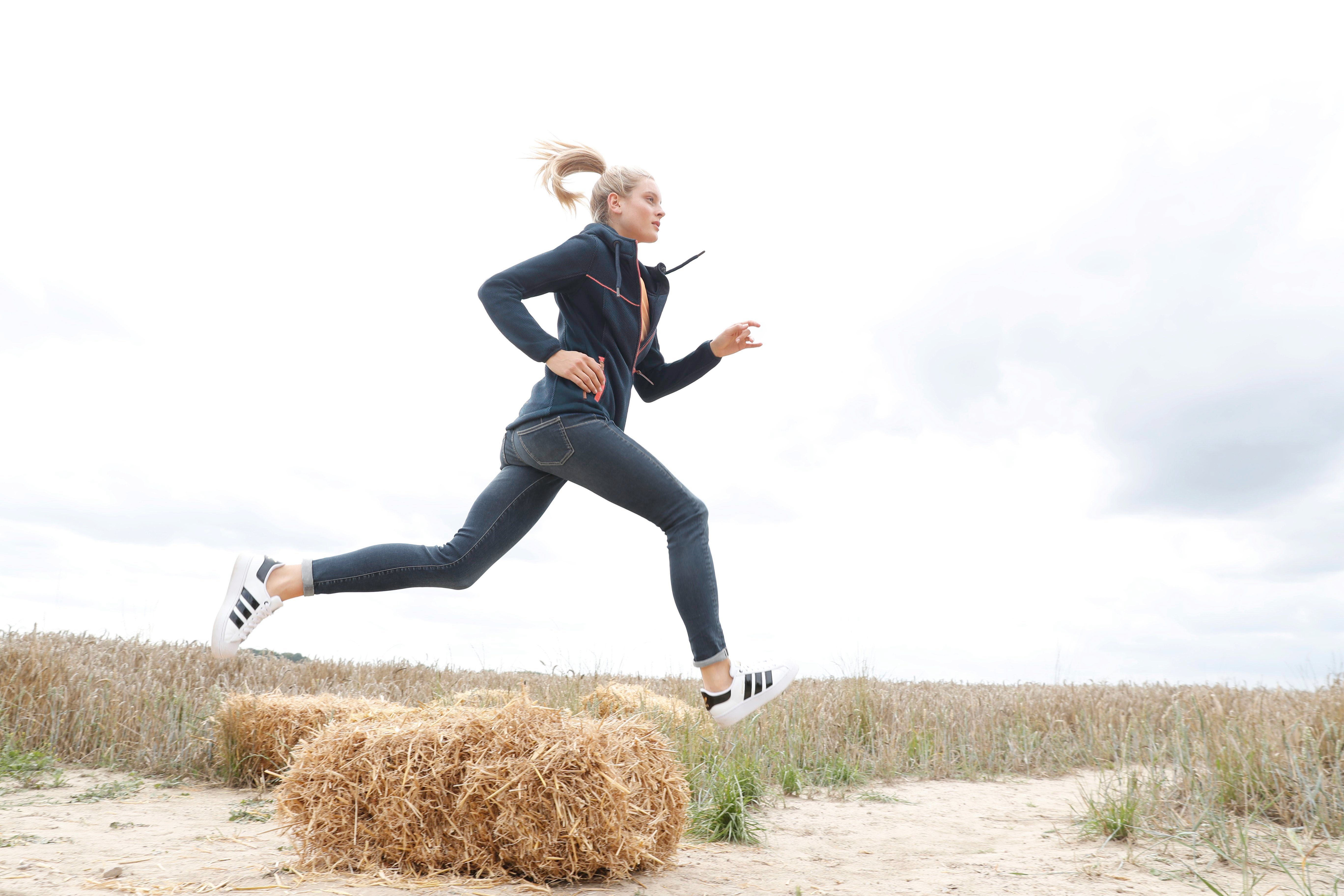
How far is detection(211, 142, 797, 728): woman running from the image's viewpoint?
11.9 ft

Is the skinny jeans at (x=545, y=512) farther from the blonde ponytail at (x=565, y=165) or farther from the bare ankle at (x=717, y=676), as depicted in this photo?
the blonde ponytail at (x=565, y=165)

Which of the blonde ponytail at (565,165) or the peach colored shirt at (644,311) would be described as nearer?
the peach colored shirt at (644,311)

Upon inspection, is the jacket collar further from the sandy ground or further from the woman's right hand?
the sandy ground

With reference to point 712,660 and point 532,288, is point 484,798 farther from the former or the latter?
point 532,288

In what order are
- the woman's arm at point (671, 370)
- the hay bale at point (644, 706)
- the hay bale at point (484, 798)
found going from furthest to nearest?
the hay bale at point (644, 706) → the woman's arm at point (671, 370) → the hay bale at point (484, 798)

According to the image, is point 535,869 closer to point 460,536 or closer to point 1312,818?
point 460,536

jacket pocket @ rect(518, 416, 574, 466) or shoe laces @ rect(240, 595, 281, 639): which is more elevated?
jacket pocket @ rect(518, 416, 574, 466)

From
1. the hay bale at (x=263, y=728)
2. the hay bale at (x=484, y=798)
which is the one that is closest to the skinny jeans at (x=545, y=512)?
the hay bale at (x=484, y=798)

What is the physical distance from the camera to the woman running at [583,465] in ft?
11.9

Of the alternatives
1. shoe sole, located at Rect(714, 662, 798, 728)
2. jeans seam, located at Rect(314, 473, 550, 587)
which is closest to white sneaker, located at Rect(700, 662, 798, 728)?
shoe sole, located at Rect(714, 662, 798, 728)

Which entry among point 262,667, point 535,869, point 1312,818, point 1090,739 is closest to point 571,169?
point 535,869

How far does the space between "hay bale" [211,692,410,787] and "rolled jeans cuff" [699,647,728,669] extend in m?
2.45

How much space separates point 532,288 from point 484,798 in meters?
2.11

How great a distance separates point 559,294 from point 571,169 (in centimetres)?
110
